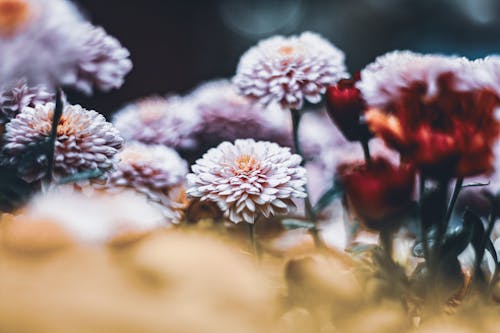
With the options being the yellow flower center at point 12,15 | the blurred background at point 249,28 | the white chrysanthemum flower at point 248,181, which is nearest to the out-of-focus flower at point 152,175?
the white chrysanthemum flower at point 248,181

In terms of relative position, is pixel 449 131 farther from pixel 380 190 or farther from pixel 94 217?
pixel 94 217

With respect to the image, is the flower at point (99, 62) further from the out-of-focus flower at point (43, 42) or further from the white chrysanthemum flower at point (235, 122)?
the white chrysanthemum flower at point (235, 122)

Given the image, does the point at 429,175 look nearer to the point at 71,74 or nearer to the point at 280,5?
the point at 71,74

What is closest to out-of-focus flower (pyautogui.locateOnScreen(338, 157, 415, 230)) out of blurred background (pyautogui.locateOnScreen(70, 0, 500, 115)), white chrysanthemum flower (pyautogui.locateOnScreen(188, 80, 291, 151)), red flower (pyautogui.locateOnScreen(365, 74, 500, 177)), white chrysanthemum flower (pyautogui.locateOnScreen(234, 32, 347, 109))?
red flower (pyautogui.locateOnScreen(365, 74, 500, 177))

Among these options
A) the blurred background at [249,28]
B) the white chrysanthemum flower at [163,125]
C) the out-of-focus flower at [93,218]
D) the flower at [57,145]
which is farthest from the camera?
the blurred background at [249,28]

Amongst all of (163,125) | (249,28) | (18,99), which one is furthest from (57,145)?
(249,28)

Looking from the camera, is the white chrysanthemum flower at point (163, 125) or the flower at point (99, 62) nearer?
the flower at point (99, 62)
